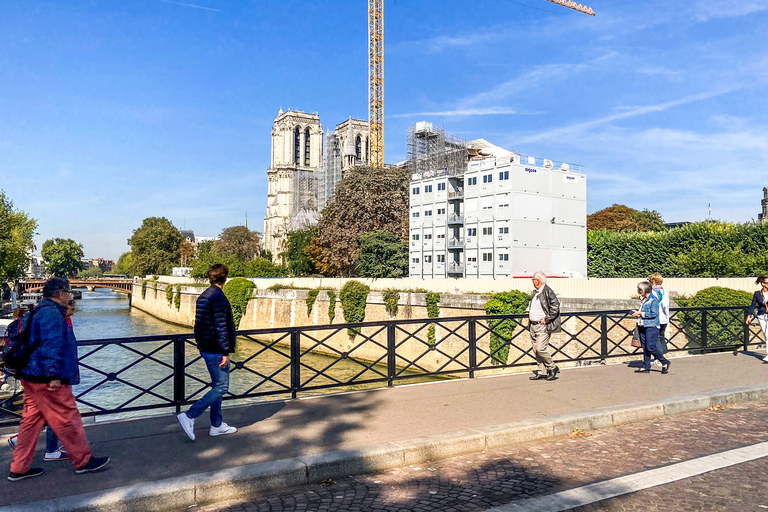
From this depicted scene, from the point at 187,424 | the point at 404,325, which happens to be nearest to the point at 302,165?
the point at 404,325

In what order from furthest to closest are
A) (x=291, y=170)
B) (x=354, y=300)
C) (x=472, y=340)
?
(x=291, y=170)
(x=354, y=300)
(x=472, y=340)

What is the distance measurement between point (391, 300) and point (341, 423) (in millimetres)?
21521

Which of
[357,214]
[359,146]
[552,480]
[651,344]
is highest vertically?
[359,146]

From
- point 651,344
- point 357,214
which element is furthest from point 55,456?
point 357,214

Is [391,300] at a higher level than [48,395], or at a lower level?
lower

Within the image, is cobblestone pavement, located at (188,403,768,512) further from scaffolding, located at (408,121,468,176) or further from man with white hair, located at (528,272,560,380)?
scaffolding, located at (408,121,468,176)

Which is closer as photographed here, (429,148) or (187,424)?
(187,424)

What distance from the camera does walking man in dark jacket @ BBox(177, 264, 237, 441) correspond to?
18.5 ft

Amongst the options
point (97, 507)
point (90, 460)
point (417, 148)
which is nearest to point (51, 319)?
point (90, 460)

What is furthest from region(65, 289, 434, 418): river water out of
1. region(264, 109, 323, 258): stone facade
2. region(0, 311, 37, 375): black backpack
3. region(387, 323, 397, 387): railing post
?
region(264, 109, 323, 258): stone facade

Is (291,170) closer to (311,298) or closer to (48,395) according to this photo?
(311,298)

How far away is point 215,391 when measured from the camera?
5707 millimetres

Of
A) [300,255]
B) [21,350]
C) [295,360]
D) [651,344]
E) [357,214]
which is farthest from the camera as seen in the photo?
[300,255]

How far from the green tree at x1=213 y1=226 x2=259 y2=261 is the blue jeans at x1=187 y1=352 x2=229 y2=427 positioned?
3249 inches
